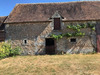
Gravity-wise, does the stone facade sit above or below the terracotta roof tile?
below

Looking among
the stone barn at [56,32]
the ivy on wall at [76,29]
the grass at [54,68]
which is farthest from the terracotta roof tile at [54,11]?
the grass at [54,68]

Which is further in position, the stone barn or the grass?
the stone barn

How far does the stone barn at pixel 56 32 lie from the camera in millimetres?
12328

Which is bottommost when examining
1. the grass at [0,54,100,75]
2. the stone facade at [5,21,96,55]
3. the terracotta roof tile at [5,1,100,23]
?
the grass at [0,54,100,75]

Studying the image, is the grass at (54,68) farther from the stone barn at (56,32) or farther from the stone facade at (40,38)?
the stone barn at (56,32)

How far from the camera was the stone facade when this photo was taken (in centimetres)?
1233

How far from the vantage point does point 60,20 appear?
12.7m

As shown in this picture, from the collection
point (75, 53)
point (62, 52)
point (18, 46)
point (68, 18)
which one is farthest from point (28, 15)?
point (75, 53)

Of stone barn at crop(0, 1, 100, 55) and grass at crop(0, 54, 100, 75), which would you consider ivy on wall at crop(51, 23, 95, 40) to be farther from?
grass at crop(0, 54, 100, 75)

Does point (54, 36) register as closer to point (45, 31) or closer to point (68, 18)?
point (45, 31)

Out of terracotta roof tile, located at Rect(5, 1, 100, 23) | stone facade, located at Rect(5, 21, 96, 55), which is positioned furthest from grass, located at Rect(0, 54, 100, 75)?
terracotta roof tile, located at Rect(5, 1, 100, 23)

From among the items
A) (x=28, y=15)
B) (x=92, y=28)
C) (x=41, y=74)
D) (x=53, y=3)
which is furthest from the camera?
(x=53, y=3)

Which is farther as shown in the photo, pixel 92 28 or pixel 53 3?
pixel 53 3

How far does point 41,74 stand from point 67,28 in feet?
24.8
